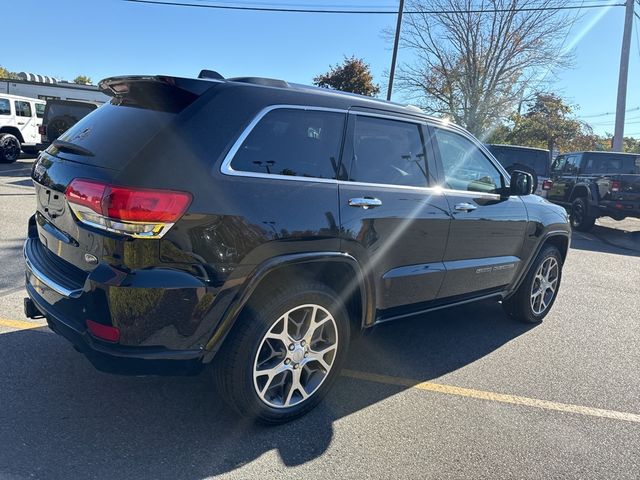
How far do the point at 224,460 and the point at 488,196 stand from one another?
288 cm

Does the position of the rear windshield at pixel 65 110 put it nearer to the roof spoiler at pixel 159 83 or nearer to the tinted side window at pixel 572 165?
the roof spoiler at pixel 159 83

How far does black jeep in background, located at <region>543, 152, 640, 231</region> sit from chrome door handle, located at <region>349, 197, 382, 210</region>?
33.5 feet

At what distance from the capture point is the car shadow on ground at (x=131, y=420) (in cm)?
253

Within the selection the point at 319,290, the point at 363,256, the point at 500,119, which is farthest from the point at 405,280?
the point at 500,119

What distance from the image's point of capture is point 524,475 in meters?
2.72

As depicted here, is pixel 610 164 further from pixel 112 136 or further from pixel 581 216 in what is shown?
pixel 112 136

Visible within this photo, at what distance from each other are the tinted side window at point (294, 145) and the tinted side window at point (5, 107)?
16647 mm

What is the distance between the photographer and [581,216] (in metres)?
12.5

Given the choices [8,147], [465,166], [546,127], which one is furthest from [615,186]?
[546,127]

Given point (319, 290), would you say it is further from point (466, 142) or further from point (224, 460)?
point (466, 142)

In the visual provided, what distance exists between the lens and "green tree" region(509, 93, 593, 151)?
115 feet

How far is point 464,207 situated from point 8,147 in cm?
1653

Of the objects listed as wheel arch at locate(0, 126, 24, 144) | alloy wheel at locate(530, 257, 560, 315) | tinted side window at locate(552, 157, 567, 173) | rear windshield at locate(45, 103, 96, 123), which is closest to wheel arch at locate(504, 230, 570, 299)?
alloy wheel at locate(530, 257, 560, 315)

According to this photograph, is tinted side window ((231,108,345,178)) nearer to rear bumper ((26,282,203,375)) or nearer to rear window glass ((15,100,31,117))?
rear bumper ((26,282,203,375))
